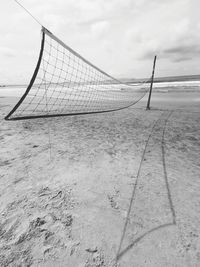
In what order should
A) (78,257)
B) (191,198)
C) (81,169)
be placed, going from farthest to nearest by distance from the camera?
(81,169)
(191,198)
(78,257)

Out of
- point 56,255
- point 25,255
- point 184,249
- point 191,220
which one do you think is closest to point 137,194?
point 191,220

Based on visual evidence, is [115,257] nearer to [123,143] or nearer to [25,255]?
[25,255]

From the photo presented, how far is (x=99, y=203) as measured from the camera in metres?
2.08

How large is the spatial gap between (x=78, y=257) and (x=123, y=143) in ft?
9.04

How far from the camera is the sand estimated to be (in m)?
1.51

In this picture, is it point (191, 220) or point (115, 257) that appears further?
point (191, 220)

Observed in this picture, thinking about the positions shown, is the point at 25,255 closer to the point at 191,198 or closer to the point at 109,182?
the point at 109,182

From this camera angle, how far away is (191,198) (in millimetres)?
2174

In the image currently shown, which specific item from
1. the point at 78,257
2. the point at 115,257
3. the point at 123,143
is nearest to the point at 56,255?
the point at 78,257

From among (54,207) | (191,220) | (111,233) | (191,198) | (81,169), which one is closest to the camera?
(111,233)

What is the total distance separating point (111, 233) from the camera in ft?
5.57

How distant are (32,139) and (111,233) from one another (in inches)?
122

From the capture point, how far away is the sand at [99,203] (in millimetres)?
1511

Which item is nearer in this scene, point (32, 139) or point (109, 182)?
point (109, 182)
